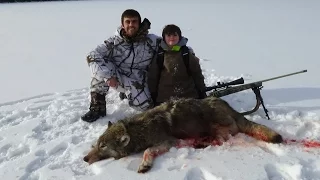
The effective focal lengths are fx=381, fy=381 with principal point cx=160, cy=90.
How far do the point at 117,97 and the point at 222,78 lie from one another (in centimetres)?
194

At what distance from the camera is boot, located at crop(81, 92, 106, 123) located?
498cm

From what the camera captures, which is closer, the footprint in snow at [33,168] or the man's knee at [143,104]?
the footprint in snow at [33,168]

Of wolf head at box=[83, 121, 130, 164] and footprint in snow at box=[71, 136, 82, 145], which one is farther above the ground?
wolf head at box=[83, 121, 130, 164]

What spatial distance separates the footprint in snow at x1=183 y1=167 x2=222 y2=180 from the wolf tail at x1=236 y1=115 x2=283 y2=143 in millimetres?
869

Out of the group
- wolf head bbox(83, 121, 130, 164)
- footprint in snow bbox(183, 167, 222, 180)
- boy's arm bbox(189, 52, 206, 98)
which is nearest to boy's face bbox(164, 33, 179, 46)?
boy's arm bbox(189, 52, 206, 98)

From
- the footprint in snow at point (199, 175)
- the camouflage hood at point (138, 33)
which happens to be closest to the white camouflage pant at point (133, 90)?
the camouflage hood at point (138, 33)

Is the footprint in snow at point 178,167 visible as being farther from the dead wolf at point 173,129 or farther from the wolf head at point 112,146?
the wolf head at point 112,146

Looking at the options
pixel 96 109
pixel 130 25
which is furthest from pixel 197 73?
pixel 96 109

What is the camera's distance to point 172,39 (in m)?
4.96

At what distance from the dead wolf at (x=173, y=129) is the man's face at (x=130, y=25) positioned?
1.32 meters

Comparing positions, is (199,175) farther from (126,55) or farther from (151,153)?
(126,55)

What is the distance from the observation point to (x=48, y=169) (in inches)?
149

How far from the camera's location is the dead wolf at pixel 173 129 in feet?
13.3

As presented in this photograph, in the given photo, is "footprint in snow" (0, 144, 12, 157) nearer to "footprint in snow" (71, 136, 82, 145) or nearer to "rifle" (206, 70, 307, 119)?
"footprint in snow" (71, 136, 82, 145)
